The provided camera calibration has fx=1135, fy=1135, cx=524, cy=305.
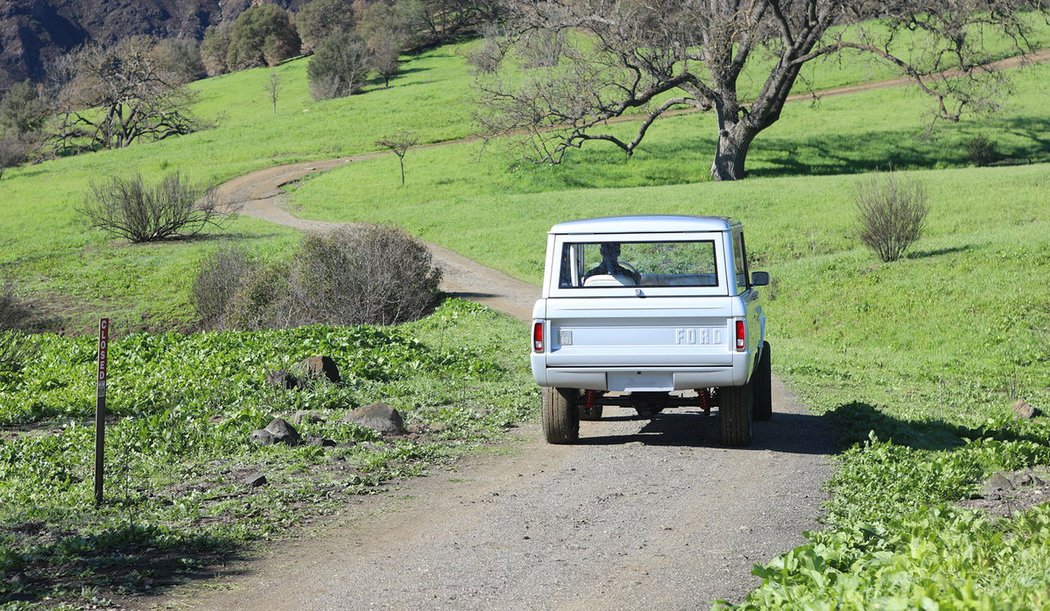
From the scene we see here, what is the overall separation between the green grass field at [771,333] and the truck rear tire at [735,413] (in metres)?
1.01

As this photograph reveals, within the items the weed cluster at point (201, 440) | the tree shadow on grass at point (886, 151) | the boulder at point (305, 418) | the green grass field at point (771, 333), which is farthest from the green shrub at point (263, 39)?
the boulder at point (305, 418)

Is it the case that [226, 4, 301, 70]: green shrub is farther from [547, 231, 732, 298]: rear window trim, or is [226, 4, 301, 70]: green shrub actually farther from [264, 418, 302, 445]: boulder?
[547, 231, 732, 298]: rear window trim

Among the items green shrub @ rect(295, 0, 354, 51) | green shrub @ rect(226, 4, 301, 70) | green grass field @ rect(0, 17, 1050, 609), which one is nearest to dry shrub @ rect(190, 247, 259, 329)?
green grass field @ rect(0, 17, 1050, 609)

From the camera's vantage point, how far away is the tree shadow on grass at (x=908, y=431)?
11.0 metres

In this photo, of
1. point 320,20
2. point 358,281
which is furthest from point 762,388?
point 320,20

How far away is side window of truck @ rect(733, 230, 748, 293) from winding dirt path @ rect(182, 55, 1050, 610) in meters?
1.57

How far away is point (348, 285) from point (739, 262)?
48.7ft

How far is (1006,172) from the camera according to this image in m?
38.8

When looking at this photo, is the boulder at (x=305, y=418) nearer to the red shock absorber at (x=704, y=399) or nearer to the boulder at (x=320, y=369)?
the boulder at (x=320, y=369)

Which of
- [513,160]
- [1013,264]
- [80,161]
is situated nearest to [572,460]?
[1013,264]

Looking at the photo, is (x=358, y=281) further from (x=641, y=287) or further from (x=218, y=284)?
(x=641, y=287)

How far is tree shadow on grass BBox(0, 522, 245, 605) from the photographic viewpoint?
20.7 ft

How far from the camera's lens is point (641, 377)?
33.6 ft

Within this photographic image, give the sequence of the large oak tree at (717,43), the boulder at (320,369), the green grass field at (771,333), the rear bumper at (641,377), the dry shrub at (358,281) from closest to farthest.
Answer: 1. the green grass field at (771,333)
2. the rear bumper at (641,377)
3. the boulder at (320,369)
4. the dry shrub at (358,281)
5. the large oak tree at (717,43)
